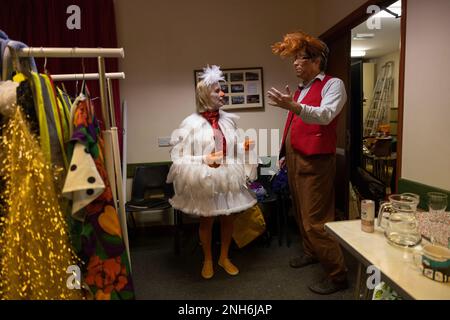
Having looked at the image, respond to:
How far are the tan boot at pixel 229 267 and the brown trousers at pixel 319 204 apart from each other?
628mm

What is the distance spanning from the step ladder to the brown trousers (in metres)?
3.17

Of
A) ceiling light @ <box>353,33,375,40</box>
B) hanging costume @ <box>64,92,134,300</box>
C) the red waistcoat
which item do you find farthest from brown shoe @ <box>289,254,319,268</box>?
ceiling light @ <box>353,33,375,40</box>

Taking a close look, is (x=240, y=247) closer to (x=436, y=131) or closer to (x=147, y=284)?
(x=147, y=284)

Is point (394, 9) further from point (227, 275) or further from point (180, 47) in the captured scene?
point (227, 275)

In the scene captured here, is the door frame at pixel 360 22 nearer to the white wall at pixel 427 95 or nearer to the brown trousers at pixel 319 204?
the white wall at pixel 427 95

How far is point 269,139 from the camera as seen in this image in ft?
10.2

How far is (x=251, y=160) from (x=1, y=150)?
1.56 metres

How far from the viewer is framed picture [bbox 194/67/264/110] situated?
2.93m

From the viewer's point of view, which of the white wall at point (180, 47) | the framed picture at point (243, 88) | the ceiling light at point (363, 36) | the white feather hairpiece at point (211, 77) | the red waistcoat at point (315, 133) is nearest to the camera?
the red waistcoat at point (315, 133)

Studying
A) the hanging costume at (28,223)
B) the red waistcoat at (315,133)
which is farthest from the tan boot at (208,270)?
the hanging costume at (28,223)

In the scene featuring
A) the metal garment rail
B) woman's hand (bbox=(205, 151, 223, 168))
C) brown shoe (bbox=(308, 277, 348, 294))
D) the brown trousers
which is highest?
the metal garment rail

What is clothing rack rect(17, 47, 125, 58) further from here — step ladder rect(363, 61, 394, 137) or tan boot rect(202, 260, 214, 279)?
step ladder rect(363, 61, 394, 137)

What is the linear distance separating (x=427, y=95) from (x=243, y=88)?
173 cm

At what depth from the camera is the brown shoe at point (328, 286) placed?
1.89 m
